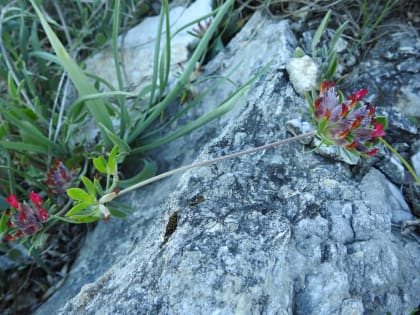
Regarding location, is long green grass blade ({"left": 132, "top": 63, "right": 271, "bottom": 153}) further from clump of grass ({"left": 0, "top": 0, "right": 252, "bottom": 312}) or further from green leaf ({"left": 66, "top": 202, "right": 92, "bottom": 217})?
green leaf ({"left": 66, "top": 202, "right": 92, "bottom": 217})

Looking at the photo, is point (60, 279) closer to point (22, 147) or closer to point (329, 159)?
point (22, 147)

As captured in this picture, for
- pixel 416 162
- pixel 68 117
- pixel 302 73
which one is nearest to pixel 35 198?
pixel 68 117

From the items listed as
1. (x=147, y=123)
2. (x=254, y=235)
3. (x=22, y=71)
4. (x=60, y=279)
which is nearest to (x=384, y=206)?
(x=254, y=235)

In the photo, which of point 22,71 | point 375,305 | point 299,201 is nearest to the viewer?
point 375,305

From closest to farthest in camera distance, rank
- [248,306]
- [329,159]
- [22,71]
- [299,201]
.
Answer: [248,306] < [299,201] < [329,159] < [22,71]

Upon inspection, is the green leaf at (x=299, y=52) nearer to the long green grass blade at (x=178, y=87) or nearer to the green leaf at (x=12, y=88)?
the long green grass blade at (x=178, y=87)

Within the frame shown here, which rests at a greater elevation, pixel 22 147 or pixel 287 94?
pixel 22 147
